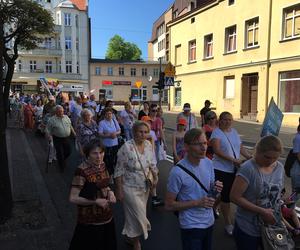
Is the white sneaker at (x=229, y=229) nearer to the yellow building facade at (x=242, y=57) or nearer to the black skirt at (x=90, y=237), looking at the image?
the black skirt at (x=90, y=237)

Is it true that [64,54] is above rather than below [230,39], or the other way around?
above

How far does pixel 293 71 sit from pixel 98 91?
4597 centimetres

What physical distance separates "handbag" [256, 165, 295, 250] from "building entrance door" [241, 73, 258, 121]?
2447 cm

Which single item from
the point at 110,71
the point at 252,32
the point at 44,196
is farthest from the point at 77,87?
the point at 44,196

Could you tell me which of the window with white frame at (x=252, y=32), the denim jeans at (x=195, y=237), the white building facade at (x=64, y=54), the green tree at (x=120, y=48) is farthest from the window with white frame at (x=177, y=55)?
the green tree at (x=120, y=48)

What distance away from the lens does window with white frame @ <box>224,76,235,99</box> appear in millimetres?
29172

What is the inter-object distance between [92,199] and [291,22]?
2294 centimetres

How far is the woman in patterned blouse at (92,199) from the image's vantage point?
3.26 metres

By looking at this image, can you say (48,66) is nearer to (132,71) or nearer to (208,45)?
(132,71)

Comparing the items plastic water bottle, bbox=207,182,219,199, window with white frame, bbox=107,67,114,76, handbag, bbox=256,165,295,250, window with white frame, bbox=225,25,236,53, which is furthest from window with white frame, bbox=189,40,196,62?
handbag, bbox=256,165,295,250

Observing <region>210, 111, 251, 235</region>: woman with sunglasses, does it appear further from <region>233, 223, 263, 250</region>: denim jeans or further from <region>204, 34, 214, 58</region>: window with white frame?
<region>204, 34, 214, 58</region>: window with white frame

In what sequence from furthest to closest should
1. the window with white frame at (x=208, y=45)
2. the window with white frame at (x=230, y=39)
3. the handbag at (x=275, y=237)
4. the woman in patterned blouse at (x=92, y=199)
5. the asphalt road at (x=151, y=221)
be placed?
the window with white frame at (x=208, y=45)
the window with white frame at (x=230, y=39)
the asphalt road at (x=151, y=221)
the woman in patterned blouse at (x=92, y=199)
the handbag at (x=275, y=237)

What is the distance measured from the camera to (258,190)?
9.33 ft

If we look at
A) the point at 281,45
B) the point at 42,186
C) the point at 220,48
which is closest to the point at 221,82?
the point at 220,48
